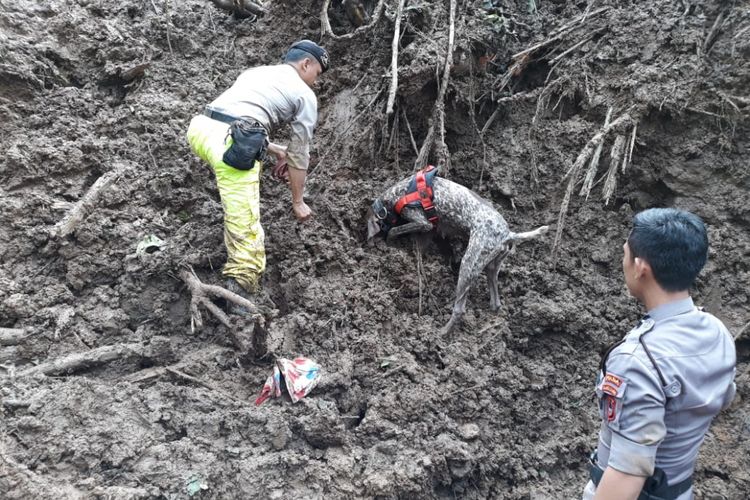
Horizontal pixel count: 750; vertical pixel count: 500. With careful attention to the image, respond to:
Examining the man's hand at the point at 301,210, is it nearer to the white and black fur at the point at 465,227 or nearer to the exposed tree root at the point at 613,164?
the white and black fur at the point at 465,227

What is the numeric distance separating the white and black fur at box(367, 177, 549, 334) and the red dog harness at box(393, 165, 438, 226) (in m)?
0.04

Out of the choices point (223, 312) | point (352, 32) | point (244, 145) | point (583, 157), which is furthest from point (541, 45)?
point (223, 312)

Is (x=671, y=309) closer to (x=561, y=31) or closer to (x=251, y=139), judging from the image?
(x=251, y=139)

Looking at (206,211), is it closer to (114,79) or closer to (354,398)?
(114,79)

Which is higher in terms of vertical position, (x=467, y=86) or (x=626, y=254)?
(x=467, y=86)

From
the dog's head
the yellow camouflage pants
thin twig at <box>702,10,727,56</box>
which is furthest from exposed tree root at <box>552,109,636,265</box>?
the yellow camouflage pants

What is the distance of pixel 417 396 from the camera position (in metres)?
3.64

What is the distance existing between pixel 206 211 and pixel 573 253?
308 cm

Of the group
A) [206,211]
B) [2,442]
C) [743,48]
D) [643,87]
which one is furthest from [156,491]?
[743,48]

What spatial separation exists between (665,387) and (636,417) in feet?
0.45

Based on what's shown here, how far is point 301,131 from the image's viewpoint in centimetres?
413

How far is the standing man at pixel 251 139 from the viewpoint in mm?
3783

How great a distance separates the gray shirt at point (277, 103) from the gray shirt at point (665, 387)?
2.85 meters

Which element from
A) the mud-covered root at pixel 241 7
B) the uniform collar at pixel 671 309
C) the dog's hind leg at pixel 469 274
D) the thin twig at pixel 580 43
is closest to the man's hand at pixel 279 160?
the dog's hind leg at pixel 469 274
